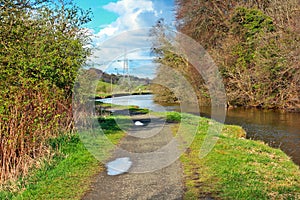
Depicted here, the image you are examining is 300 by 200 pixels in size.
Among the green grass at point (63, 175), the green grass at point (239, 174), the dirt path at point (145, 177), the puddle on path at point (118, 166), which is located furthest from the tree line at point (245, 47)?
the green grass at point (63, 175)

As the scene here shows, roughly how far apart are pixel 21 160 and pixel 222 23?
2952 centimetres

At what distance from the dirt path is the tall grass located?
187 cm

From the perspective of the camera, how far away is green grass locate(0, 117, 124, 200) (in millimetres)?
6367

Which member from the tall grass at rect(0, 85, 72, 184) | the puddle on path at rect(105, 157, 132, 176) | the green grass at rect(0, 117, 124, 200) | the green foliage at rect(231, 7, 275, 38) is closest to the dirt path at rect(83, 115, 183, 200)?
the puddle on path at rect(105, 157, 132, 176)

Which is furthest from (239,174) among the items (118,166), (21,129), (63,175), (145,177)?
(21,129)

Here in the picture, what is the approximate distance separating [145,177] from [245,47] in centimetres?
2496

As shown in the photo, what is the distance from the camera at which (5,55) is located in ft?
28.6

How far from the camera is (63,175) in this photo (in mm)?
7383

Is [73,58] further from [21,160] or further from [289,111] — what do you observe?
[289,111]

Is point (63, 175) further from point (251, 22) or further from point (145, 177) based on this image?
point (251, 22)

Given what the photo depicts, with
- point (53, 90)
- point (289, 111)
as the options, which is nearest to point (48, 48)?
point (53, 90)

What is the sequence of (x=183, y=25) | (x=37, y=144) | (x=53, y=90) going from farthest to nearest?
(x=183, y=25) → (x=53, y=90) → (x=37, y=144)

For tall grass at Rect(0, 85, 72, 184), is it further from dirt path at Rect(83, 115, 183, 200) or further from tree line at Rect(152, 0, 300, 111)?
tree line at Rect(152, 0, 300, 111)

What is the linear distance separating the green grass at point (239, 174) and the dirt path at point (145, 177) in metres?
0.32
